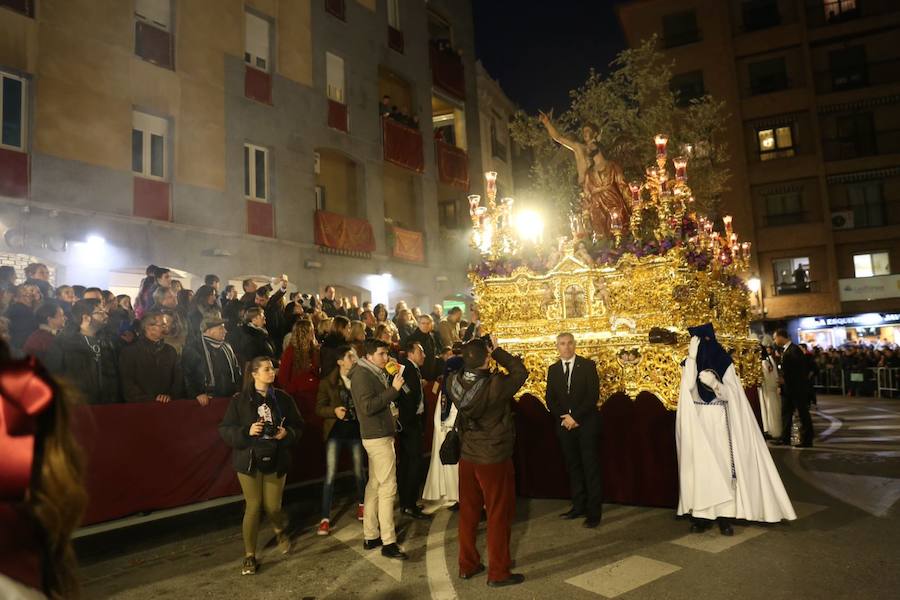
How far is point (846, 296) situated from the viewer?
2881cm

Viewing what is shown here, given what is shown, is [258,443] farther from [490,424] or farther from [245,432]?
[490,424]

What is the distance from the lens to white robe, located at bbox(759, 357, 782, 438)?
486 inches

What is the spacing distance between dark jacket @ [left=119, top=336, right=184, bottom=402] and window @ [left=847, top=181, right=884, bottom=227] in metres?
31.8

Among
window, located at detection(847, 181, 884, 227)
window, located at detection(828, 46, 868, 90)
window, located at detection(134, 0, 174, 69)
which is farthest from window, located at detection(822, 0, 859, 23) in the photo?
window, located at detection(134, 0, 174, 69)

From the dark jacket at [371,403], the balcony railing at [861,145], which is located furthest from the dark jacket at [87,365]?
the balcony railing at [861,145]

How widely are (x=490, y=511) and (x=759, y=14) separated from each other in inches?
1369

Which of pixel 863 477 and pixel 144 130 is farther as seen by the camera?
pixel 144 130

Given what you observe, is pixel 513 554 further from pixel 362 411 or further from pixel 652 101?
pixel 652 101

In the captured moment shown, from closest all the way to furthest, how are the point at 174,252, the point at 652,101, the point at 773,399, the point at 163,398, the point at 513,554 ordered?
the point at 513,554, the point at 163,398, the point at 773,399, the point at 174,252, the point at 652,101

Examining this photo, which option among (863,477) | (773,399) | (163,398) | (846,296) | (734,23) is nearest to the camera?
(163,398)

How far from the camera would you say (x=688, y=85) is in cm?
3192

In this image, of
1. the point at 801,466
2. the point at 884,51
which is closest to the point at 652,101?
the point at 884,51

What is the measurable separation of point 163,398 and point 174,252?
8.38m

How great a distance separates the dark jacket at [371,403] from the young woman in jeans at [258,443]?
700mm
